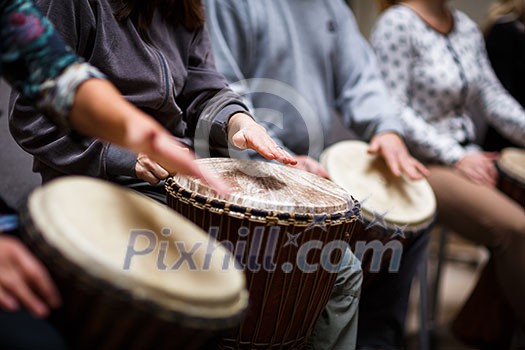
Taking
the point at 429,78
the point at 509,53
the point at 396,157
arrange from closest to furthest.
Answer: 1. the point at 396,157
2. the point at 429,78
3. the point at 509,53

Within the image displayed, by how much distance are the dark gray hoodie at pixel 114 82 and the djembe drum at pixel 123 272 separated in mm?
314

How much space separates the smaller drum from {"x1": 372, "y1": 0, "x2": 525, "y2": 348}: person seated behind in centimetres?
2

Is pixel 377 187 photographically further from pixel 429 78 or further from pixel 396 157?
pixel 429 78

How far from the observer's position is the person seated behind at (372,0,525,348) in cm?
176

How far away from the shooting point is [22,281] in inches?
26.1

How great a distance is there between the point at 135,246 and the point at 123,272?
63 millimetres

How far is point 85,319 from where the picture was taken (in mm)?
688

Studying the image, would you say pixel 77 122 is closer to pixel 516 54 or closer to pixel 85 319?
pixel 85 319

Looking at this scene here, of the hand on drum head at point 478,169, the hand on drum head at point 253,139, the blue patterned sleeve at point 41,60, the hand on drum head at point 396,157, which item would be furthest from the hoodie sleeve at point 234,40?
the blue patterned sleeve at point 41,60

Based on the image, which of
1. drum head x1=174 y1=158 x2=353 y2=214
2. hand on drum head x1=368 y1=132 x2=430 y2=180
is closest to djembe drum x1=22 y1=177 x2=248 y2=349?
drum head x1=174 y1=158 x2=353 y2=214

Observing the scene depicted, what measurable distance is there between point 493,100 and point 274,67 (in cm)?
89

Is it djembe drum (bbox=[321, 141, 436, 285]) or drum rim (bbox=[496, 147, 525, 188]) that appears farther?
drum rim (bbox=[496, 147, 525, 188])

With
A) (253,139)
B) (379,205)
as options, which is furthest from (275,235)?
(379,205)

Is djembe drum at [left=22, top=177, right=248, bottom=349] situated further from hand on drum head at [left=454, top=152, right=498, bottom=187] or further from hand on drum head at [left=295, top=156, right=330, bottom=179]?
hand on drum head at [left=454, top=152, right=498, bottom=187]
